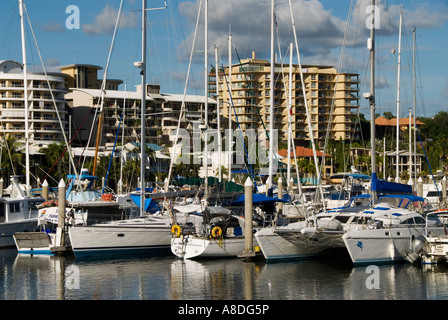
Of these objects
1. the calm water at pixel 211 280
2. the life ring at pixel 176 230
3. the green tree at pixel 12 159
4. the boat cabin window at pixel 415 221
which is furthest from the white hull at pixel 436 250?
the green tree at pixel 12 159

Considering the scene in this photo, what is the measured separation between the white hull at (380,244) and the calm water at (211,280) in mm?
512

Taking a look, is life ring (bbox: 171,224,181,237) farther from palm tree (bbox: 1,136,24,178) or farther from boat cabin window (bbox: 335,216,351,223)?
palm tree (bbox: 1,136,24,178)

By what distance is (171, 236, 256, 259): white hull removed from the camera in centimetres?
3123

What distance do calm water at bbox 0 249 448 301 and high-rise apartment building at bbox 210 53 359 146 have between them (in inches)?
3643

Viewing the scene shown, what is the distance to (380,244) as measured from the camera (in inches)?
1170

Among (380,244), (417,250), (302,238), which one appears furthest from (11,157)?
(417,250)

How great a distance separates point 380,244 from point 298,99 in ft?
330

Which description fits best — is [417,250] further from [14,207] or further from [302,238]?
[14,207]

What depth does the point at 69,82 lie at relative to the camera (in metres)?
131

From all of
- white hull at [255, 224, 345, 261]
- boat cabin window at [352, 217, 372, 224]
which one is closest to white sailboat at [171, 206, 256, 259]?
white hull at [255, 224, 345, 261]

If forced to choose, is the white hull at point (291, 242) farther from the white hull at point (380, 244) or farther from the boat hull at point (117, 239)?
the boat hull at point (117, 239)
